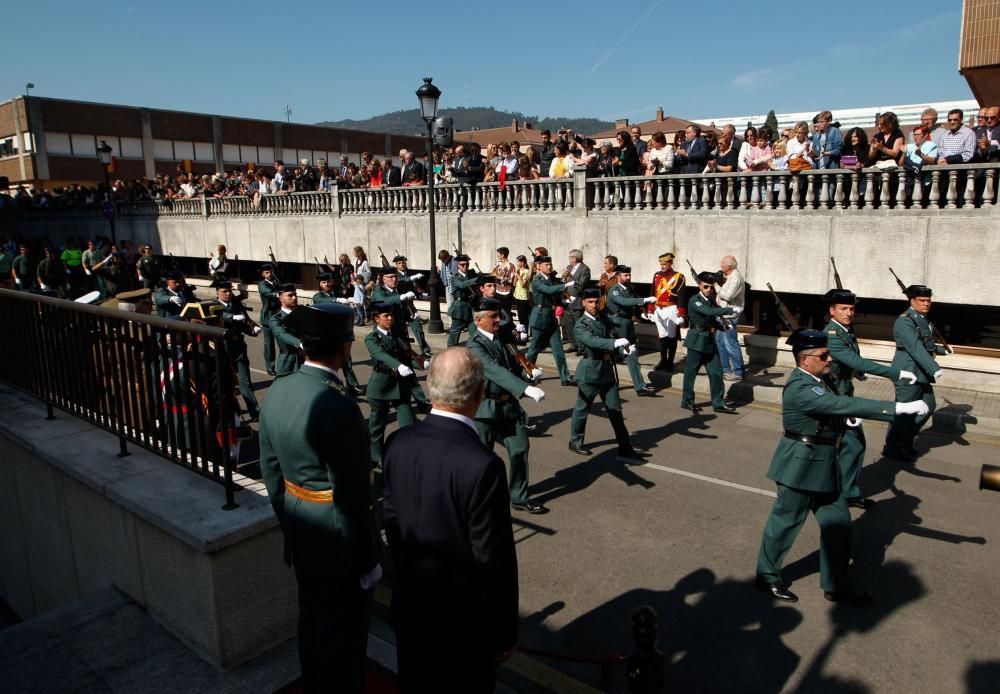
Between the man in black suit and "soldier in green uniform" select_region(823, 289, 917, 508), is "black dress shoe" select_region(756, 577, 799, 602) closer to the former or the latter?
"soldier in green uniform" select_region(823, 289, 917, 508)

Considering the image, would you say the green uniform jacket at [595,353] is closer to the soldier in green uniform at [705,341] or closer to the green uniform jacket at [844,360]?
the green uniform jacket at [844,360]

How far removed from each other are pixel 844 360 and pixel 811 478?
2.18 meters

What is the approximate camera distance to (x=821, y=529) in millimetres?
5070

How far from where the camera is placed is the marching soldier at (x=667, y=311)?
39.5 feet

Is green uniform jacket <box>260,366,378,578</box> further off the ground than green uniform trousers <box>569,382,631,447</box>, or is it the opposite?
green uniform jacket <box>260,366,378,578</box>

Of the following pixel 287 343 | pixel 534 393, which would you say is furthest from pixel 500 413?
pixel 287 343

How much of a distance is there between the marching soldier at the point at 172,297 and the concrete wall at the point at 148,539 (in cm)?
378

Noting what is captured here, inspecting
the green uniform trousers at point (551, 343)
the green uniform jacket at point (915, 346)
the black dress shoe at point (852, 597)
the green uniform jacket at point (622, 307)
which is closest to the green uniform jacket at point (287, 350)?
the green uniform trousers at point (551, 343)

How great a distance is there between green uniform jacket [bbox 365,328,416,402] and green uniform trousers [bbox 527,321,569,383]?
4617 millimetres

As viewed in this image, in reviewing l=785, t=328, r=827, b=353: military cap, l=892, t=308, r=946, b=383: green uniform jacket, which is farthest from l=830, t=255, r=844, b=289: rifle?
l=785, t=328, r=827, b=353: military cap

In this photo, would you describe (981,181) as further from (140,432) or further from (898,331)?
(140,432)

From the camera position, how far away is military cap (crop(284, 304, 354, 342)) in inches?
130

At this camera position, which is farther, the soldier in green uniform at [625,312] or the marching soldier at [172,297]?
the soldier in green uniform at [625,312]

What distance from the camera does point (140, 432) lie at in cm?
486
